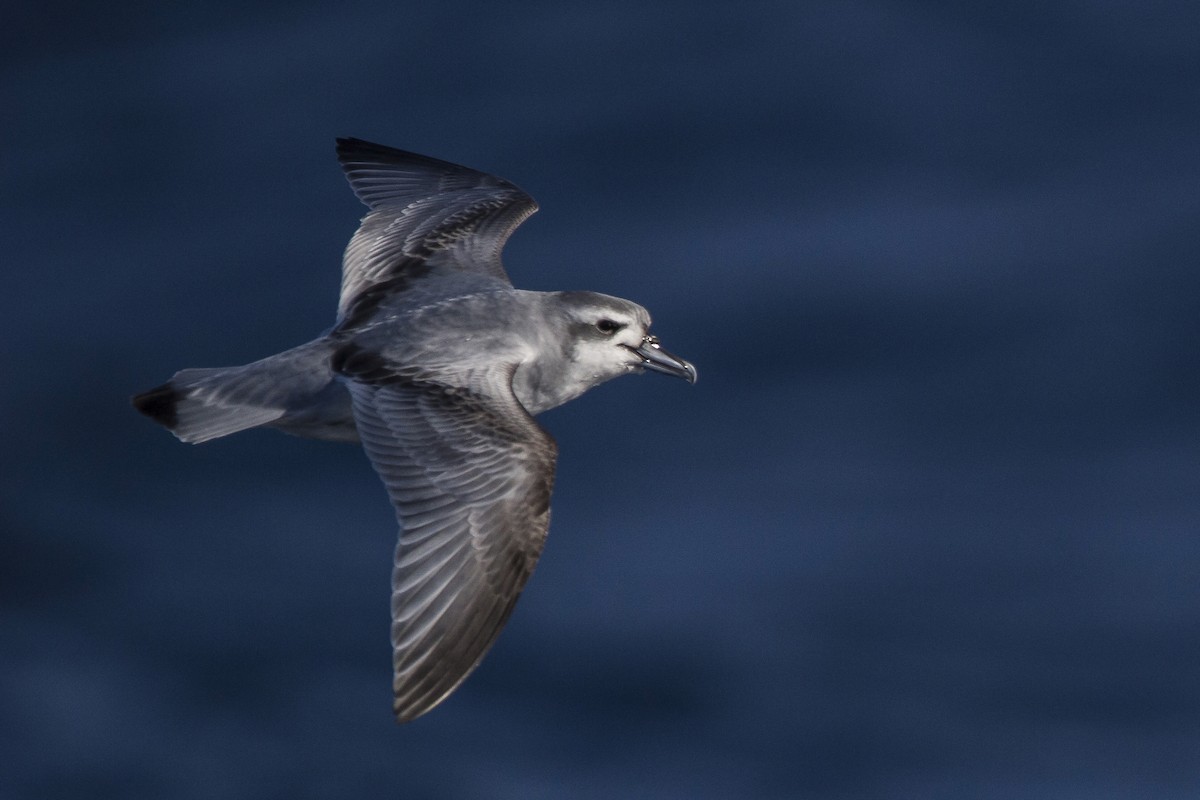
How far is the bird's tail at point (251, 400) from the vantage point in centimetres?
798

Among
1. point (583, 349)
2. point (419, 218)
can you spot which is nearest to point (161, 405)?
point (583, 349)

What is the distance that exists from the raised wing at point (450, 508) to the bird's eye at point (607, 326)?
0.62 metres

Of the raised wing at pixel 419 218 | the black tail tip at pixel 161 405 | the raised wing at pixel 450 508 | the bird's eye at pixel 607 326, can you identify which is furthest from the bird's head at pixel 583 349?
the black tail tip at pixel 161 405

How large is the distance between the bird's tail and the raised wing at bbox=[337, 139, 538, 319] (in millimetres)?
851

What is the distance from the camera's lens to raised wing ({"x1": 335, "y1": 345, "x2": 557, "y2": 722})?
7.05 metres

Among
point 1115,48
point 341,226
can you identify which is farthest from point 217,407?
point 1115,48

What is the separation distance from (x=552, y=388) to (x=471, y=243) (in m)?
1.24

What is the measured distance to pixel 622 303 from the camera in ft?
28.2

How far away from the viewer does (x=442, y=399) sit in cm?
781

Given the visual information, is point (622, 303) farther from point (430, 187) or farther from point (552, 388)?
point (430, 187)

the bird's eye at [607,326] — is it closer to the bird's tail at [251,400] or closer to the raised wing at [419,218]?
the raised wing at [419,218]

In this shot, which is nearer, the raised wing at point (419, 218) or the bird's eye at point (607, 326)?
the bird's eye at point (607, 326)

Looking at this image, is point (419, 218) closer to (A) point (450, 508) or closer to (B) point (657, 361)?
(B) point (657, 361)

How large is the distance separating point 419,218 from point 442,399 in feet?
6.65
